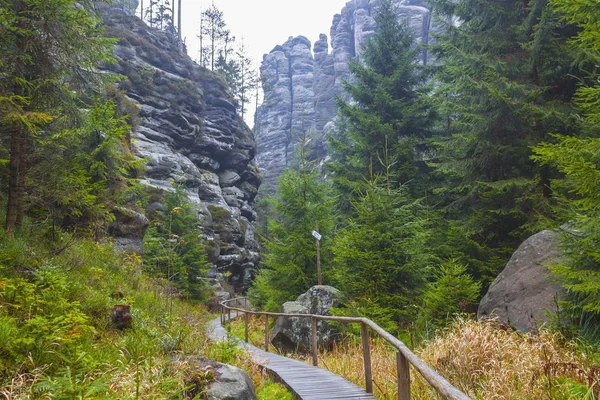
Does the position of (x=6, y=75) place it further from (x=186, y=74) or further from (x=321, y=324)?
(x=186, y=74)

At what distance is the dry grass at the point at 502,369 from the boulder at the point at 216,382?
75.8 inches

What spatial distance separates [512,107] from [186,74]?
36656mm

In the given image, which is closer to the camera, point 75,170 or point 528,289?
point 528,289

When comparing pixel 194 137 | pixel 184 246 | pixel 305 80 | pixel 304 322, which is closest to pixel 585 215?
pixel 304 322

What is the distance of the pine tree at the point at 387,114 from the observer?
624 inches

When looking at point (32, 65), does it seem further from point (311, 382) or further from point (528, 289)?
point (528, 289)

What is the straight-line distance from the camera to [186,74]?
41.0 meters

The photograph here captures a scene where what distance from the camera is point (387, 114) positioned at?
17.3 m

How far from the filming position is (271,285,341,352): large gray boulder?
11.7 meters

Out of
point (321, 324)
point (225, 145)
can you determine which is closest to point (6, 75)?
point (321, 324)

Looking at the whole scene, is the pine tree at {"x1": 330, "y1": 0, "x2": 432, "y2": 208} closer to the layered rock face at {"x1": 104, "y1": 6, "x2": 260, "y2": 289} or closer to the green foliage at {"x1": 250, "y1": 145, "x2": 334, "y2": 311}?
the green foliage at {"x1": 250, "y1": 145, "x2": 334, "y2": 311}

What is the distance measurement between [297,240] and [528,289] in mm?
8741

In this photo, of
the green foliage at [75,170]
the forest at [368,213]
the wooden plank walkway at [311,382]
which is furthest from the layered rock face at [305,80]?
the wooden plank walkway at [311,382]

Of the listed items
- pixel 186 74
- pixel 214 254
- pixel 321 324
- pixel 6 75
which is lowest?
pixel 321 324
